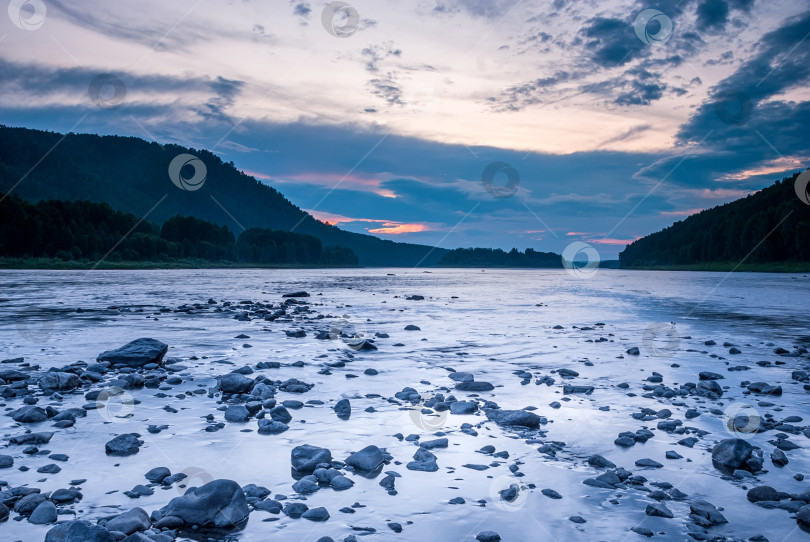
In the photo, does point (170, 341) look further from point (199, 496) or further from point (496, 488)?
point (496, 488)

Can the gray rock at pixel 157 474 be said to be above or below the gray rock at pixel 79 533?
below

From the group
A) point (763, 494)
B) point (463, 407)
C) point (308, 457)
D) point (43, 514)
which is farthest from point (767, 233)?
point (43, 514)

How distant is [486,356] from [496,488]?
966 cm

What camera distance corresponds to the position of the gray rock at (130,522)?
15.4ft

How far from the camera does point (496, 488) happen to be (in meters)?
6.09

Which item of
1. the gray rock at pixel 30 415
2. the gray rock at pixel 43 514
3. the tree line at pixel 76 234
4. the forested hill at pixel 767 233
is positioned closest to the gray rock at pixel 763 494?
the gray rock at pixel 43 514

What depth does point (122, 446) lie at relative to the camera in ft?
23.0

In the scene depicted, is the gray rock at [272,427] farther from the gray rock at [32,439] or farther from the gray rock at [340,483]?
the gray rock at [32,439]

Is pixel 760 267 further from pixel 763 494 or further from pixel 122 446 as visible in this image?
pixel 122 446

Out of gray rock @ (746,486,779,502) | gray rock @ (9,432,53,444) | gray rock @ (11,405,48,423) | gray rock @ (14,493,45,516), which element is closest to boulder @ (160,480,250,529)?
gray rock @ (14,493,45,516)

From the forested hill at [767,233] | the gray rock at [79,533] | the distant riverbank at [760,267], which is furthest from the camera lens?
the forested hill at [767,233]

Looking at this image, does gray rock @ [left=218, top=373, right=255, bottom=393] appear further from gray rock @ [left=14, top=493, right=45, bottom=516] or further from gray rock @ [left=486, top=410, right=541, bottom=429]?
gray rock @ [left=486, top=410, right=541, bottom=429]

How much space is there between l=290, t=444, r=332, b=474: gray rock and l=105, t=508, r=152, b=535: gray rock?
6.55 feet

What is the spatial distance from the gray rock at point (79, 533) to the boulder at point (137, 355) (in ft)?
30.6
